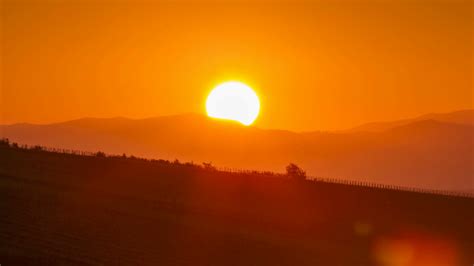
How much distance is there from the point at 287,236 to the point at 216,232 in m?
4.27

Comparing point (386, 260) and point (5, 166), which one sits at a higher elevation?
point (5, 166)

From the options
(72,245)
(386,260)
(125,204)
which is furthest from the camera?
(125,204)

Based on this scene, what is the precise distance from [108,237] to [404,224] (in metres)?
20.7

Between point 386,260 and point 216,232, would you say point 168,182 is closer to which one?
point 216,232

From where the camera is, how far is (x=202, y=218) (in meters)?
46.1

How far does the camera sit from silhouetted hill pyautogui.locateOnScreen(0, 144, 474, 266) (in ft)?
112

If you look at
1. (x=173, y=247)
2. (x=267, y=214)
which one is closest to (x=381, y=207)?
(x=267, y=214)

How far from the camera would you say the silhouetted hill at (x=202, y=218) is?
112ft

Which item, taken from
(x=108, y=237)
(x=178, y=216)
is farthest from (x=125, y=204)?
(x=108, y=237)

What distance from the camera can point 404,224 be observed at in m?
49.8

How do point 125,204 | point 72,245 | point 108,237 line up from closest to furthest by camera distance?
point 72,245 < point 108,237 < point 125,204

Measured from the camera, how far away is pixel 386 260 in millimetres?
39812

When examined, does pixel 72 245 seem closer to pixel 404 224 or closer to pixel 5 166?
pixel 404 224

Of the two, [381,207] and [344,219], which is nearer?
[344,219]
